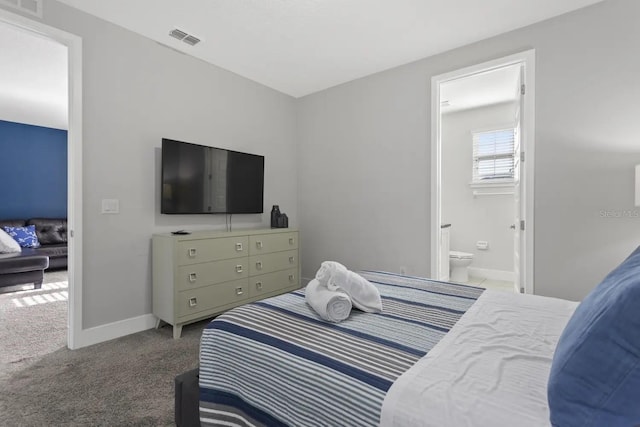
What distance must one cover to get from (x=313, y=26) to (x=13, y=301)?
4411 mm

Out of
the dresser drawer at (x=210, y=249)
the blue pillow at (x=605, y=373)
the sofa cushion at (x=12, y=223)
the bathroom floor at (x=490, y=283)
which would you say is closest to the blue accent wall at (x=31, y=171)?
the sofa cushion at (x=12, y=223)

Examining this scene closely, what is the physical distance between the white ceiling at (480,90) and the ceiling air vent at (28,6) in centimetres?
355

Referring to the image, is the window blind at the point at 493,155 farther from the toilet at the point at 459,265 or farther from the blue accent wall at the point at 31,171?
the blue accent wall at the point at 31,171

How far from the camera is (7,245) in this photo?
457cm

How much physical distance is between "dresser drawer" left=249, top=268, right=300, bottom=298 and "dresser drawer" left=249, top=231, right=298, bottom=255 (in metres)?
0.26

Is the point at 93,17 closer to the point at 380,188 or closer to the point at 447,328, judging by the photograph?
the point at 380,188

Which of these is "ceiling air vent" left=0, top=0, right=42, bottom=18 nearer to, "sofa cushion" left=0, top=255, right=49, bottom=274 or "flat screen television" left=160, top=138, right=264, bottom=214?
"flat screen television" left=160, top=138, right=264, bottom=214

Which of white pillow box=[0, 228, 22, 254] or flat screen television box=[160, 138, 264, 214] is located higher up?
flat screen television box=[160, 138, 264, 214]

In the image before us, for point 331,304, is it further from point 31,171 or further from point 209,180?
point 31,171

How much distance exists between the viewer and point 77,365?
2.22 meters

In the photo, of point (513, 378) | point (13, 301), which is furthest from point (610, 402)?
point (13, 301)

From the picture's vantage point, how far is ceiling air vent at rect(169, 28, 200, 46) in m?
2.83

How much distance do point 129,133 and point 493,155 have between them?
4.64 metres

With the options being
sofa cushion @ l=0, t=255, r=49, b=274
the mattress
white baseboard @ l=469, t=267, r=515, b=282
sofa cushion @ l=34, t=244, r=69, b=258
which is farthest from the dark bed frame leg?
sofa cushion @ l=34, t=244, r=69, b=258
